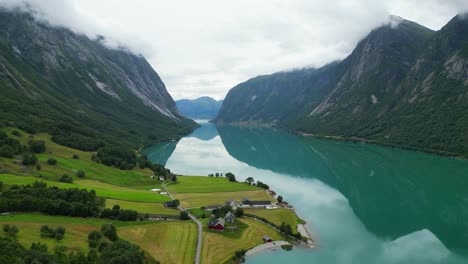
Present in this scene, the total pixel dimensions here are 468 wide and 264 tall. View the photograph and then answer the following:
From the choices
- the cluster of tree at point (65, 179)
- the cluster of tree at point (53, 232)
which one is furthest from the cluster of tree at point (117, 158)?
the cluster of tree at point (53, 232)

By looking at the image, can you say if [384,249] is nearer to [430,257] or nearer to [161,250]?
[430,257]

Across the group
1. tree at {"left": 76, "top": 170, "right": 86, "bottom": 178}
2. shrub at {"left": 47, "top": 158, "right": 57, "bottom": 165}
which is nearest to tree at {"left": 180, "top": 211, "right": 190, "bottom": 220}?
tree at {"left": 76, "top": 170, "right": 86, "bottom": 178}

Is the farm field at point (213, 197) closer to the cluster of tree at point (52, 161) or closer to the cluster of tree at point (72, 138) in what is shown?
the cluster of tree at point (52, 161)

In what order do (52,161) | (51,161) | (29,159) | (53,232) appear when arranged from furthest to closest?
(52,161) < (51,161) < (29,159) < (53,232)

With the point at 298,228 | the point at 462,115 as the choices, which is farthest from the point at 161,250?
the point at 462,115

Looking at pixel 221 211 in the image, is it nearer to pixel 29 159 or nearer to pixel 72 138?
pixel 29 159

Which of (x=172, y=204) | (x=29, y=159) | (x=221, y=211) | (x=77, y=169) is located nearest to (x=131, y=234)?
(x=221, y=211)

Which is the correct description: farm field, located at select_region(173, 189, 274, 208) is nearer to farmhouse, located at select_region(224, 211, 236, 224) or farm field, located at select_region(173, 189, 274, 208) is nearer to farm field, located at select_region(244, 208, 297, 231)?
farm field, located at select_region(244, 208, 297, 231)
